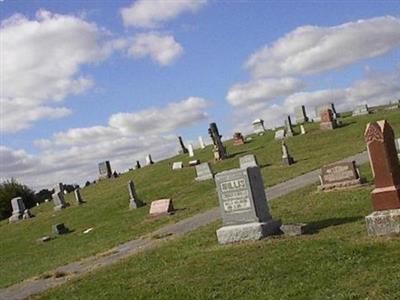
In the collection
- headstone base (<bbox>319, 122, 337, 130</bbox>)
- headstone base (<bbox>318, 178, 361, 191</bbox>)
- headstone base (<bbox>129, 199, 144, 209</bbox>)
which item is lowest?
headstone base (<bbox>318, 178, 361, 191</bbox>)

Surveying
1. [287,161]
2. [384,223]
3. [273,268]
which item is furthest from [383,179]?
[287,161]

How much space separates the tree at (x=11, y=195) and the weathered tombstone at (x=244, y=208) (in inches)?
1704

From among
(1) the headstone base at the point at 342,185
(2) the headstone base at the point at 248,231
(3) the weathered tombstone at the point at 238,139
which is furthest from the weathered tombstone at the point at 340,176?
(3) the weathered tombstone at the point at 238,139

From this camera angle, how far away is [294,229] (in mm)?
14383

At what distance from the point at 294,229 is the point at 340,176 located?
25.1ft

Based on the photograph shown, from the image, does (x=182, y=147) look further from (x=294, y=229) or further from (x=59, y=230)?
Result: (x=294, y=229)

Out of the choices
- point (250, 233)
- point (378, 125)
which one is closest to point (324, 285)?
point (378, 125)

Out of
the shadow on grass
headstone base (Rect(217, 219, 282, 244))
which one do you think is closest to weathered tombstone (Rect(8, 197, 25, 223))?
headstone base (Rect(217, 219, 282, 244))

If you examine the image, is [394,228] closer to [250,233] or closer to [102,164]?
[250,233]

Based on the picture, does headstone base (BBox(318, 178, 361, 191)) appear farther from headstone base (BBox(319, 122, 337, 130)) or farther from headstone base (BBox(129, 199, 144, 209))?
headstone base (BBox(319, 122, 337, 130))

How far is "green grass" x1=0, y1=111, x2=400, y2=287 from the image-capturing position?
23.8m

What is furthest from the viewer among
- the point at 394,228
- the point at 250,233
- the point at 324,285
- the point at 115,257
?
the point at 115,257

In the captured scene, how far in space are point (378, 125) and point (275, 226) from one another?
156 inches

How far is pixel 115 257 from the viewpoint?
18.7 metres
